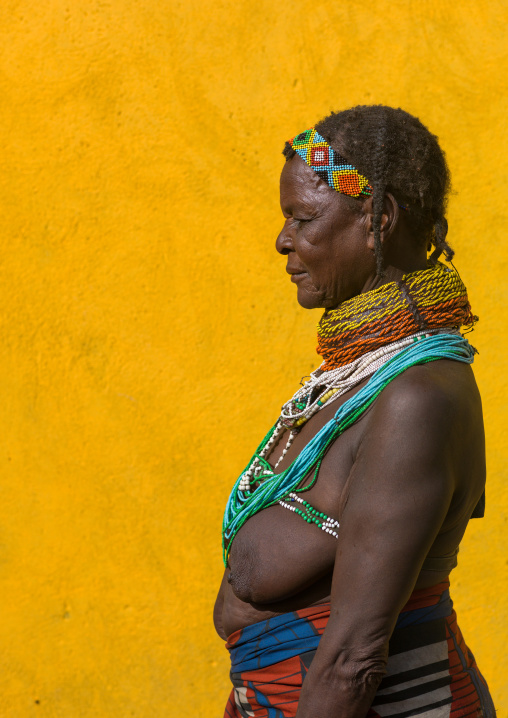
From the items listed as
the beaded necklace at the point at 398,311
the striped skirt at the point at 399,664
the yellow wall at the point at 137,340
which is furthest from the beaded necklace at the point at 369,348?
the yellow wall at the point at 137,340

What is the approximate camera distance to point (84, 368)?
3.46 meters

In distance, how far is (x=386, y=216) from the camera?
176 centimetres

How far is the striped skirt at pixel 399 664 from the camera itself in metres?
1.68

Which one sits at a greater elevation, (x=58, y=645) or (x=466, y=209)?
(x=466, y=209)

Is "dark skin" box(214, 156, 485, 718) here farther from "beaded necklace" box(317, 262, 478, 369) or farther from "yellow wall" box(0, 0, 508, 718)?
"yellow wall" box(0, 0, 508, 718)

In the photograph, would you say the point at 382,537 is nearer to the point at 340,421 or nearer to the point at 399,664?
the point at 340,421

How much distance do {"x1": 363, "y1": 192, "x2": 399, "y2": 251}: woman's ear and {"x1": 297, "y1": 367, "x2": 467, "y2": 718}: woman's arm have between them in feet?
1.32

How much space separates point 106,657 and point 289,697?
1983mm

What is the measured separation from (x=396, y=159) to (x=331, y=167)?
15 centimetres

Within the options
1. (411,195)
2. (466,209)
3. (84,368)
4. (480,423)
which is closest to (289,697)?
(480,423)

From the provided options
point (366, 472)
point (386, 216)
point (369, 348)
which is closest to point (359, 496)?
point (366, 472)

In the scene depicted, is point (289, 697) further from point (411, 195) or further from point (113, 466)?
point (113, 466)

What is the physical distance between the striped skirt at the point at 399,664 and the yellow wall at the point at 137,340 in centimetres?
166

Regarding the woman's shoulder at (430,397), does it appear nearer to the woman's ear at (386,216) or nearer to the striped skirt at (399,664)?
the woman's ear at (386,216)
